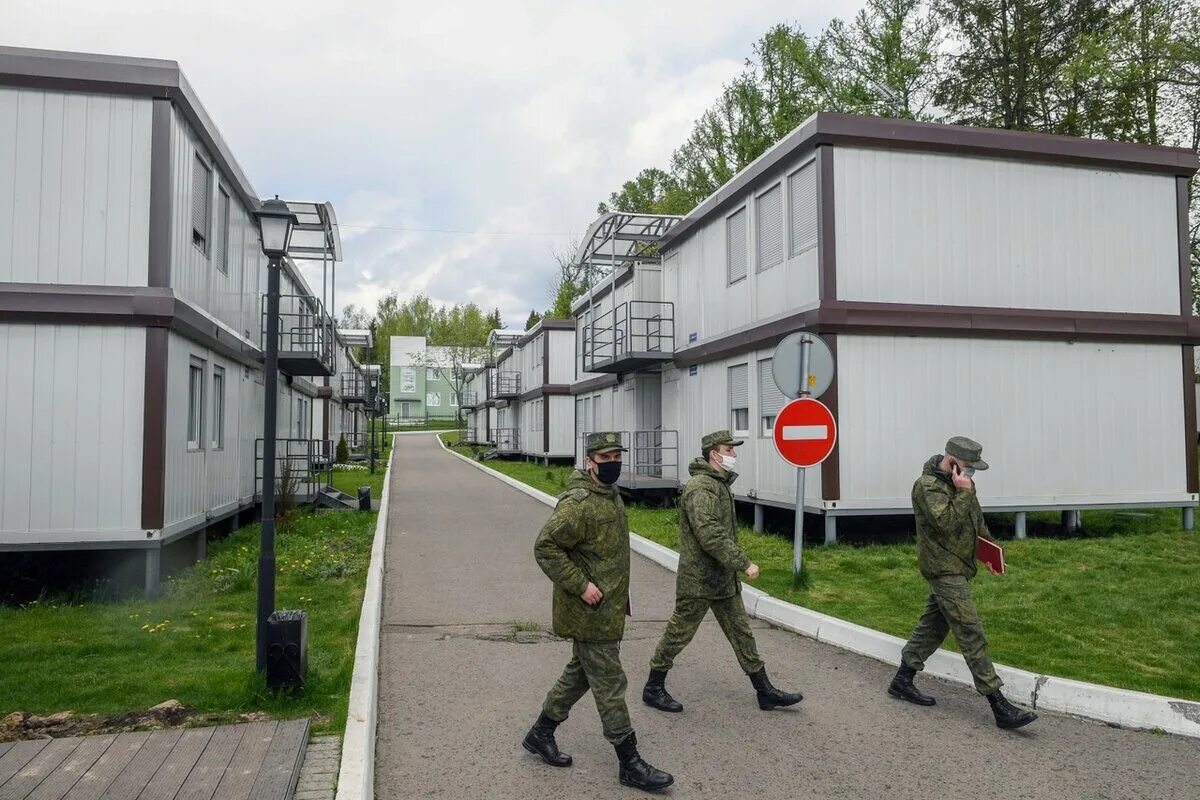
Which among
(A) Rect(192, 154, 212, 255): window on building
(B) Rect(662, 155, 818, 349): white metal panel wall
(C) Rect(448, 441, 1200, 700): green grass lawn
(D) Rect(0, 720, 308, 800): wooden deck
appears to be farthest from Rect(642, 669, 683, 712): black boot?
(A) Rect(192, 154, 212, 255): window on building

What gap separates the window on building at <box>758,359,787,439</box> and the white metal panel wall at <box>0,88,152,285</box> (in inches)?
339

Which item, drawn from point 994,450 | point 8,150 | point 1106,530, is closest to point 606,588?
point 8,150

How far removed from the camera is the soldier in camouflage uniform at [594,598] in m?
4.58

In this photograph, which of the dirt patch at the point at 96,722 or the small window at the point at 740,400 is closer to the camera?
the dirt patch at the point at 96,722

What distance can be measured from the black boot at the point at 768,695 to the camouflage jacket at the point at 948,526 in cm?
117

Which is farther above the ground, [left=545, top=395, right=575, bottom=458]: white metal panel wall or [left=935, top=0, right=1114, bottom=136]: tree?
[left=935, top=0, right=1114, bottom=136]: tree

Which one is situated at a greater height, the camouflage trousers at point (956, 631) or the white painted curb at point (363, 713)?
the camouflage trousers at point (956, 631)

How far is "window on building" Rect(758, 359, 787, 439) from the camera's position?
13836mm

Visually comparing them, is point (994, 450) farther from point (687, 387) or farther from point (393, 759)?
point (393, 759)

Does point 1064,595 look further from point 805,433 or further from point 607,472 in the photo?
point 607,472

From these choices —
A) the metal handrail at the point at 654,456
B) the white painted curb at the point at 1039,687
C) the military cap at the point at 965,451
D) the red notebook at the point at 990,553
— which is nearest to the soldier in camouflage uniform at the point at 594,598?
the military cap at the point at 965,451

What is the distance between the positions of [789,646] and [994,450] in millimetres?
6794

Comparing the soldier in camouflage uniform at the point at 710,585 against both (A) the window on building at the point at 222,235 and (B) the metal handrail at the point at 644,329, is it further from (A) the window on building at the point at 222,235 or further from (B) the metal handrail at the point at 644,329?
(B) the metal handrail at the point at 644,329

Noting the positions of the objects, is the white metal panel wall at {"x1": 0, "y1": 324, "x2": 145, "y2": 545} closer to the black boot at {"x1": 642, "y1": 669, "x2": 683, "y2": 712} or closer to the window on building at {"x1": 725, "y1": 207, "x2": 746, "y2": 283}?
the black boot at {"x1": 642, "y1": 669, "x2": 683, "y2": 712}
